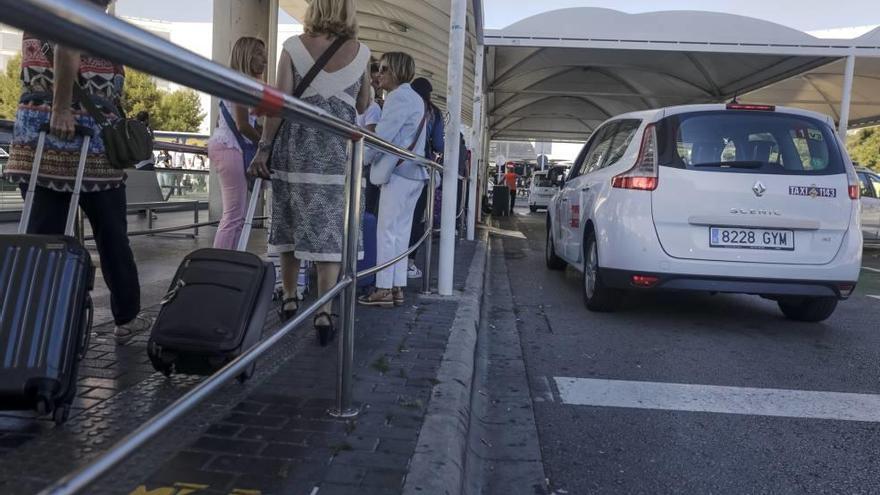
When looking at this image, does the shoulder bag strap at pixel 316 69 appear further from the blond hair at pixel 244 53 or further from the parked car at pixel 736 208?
the parked car at pixel 736 208

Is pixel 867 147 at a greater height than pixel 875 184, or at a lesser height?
greater

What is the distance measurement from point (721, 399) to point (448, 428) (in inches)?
69.9

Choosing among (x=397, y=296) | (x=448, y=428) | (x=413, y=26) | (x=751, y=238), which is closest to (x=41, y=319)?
(x=448, y=428)

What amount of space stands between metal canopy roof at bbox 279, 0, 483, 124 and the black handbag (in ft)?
20.8

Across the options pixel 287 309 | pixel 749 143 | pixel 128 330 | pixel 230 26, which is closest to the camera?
pixel 128 330

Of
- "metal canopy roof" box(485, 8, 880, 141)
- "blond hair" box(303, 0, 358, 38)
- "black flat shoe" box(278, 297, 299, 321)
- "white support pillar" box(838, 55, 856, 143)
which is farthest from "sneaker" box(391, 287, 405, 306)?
"white support pillar" box(838, 55, 856, 143)

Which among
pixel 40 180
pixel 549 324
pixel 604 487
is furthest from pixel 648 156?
pixel 40 180

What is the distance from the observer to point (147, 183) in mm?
10727

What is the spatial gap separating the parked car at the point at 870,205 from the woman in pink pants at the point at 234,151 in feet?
45.5

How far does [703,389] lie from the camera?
13.1 ft

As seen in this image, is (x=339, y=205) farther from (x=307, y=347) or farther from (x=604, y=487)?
(x=604, y=487)

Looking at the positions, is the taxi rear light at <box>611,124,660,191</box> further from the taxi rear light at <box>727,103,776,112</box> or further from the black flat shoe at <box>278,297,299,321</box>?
the black flat shoe at <box>278,297,299,321</box>

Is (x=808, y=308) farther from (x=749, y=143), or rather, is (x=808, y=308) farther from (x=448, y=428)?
A: (x=448, y=428)

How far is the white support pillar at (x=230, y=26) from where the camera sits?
32.0 feet
